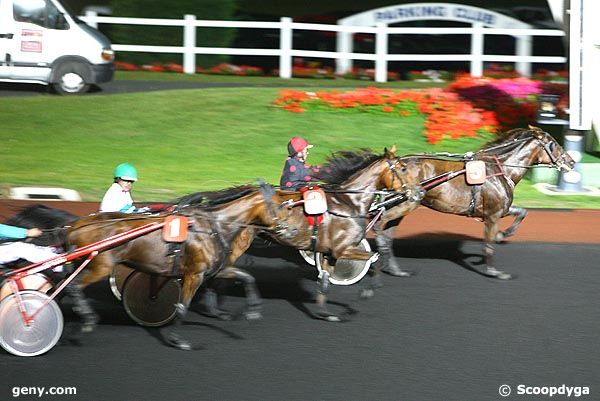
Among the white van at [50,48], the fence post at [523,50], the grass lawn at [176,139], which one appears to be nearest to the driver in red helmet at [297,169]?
the grass lawn at [176,139]

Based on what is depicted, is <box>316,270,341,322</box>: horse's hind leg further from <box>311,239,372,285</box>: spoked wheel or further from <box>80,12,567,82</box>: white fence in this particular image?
<box>80,12,567,82</box>: white fence

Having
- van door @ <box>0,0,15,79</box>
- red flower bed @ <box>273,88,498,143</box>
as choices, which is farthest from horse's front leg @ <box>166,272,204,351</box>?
van door @ <box>0,0,15,79</box>

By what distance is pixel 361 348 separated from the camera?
8227 mm

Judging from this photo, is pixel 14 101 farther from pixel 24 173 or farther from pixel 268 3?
pixel 268 3

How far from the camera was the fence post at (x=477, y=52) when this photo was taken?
21.7m

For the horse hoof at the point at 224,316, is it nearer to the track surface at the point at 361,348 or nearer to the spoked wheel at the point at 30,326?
the track surface at the point at 361,348

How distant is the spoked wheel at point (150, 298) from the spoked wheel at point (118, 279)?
1.39 ft

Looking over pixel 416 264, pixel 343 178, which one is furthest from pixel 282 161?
pixel 343 178

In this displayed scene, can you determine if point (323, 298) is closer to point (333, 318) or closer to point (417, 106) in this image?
point (333, 318)

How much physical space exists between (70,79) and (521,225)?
1013 cm

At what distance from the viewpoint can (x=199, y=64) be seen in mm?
23031

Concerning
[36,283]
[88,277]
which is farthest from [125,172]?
[36,283]

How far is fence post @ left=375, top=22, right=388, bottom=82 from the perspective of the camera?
70.1 ft

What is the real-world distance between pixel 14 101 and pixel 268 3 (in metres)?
9.39
